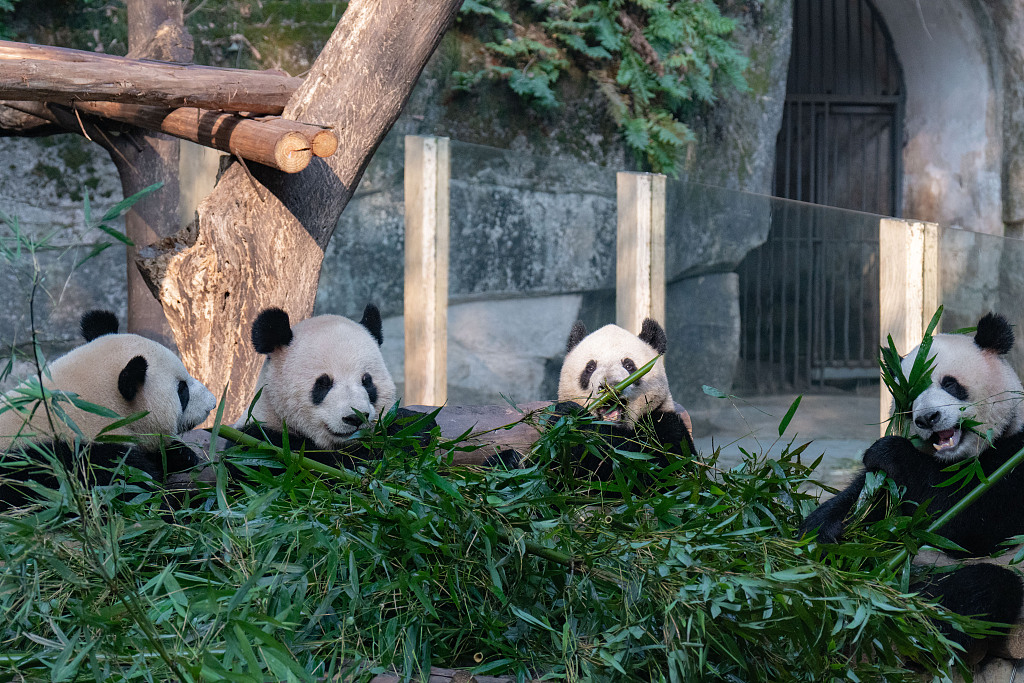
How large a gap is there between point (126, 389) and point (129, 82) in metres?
1.55

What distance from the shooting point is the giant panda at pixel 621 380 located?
265cm

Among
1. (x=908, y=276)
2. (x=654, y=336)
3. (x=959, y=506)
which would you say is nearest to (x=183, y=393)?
(x=654, y=336)

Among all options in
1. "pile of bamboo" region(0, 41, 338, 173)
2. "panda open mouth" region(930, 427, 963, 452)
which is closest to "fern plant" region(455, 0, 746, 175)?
"pile of bamboo" region(0, 41, 338, 173)

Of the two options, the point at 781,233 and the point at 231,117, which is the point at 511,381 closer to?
the point at 781,233

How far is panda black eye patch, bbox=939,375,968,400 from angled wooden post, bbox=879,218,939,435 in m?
2.24

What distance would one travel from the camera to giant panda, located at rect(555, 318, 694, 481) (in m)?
2.65

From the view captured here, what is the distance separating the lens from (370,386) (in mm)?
2541

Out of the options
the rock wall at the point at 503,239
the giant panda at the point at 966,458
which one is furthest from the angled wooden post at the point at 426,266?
the giant panda at the point at 966,458

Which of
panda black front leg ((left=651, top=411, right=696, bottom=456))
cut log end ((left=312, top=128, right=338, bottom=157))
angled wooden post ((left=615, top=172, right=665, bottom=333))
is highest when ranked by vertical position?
cut log end ((left=312, top=128, right=338, bottom=157))

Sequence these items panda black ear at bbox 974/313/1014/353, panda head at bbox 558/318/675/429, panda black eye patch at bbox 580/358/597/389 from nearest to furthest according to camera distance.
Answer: panda black ear at bbox 974/313/1014/353 → panda head at bbox 558/318/675/429 → panda black eye patch at bbox 580/358/597/389

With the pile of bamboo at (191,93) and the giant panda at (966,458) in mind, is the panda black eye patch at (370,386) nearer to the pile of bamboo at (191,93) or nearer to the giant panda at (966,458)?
the pile of bamboo at (191,93)

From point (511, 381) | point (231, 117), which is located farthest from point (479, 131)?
point (231, 117)

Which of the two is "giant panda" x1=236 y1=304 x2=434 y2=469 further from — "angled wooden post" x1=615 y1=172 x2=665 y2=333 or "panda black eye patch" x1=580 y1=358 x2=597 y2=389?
"angled wooden post" x1=615 y1=172 x2=665 y2=333

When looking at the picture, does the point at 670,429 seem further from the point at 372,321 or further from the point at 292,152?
the point at 292,152
